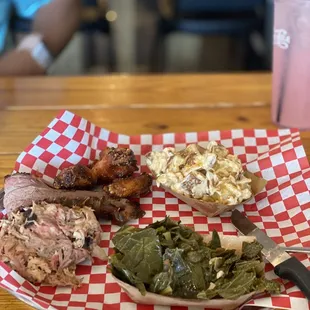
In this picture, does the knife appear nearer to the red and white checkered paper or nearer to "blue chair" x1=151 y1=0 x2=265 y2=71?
the red and white checkered paper

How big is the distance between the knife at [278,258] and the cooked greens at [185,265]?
0.11 feet

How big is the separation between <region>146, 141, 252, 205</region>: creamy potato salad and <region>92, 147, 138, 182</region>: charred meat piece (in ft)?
0.16

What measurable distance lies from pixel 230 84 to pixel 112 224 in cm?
76

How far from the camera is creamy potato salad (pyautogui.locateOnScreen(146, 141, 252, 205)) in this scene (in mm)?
1114

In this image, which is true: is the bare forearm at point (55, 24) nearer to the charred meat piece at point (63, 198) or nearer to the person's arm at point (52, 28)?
the person's arm at point (52, 28)

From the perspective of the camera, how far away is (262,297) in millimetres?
890

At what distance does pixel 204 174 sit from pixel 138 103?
52cm

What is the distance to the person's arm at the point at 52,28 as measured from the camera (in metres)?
1.98

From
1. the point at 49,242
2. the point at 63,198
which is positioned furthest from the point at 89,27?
the point at 49,242

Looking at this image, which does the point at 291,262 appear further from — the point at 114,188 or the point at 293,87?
the point at 293,87

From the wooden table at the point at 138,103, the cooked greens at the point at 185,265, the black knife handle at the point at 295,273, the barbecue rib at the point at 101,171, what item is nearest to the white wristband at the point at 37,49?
the wooden table at the point at 138,103

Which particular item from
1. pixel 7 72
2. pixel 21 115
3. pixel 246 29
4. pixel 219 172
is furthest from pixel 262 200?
pixel 246 29

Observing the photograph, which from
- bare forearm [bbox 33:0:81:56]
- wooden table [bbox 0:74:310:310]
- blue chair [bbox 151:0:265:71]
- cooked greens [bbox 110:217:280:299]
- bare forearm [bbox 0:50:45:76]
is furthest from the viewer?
blue chair [bbox 151:0:265:71]

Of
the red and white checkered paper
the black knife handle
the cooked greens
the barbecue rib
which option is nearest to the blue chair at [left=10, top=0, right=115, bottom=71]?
the red and white checkered paper
